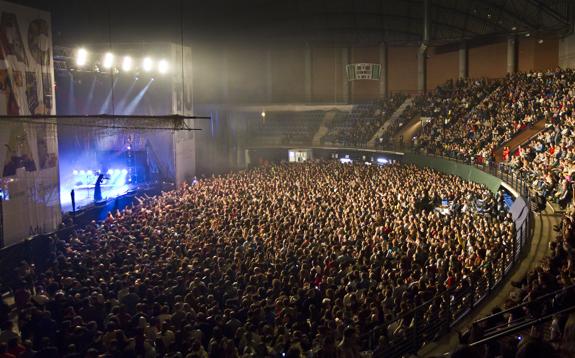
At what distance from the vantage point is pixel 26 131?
19.6m

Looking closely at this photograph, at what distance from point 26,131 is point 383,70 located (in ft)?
105

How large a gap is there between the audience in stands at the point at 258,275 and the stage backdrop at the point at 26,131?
2.95 m

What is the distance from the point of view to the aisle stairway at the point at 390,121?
40.5 metres

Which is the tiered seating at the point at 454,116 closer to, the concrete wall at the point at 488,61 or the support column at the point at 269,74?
the concrete wall at the point at 488,61

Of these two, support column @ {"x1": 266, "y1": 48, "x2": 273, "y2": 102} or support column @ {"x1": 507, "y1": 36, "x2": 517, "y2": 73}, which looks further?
support column @ {"x1": 266, "y1": 48, "x2": 273, "y2": 102}

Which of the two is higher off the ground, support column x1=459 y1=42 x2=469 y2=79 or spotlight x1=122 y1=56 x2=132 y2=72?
support column x1=459 y1=42 x2=469 y2=79

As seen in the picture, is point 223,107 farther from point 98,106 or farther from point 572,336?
point 572,336

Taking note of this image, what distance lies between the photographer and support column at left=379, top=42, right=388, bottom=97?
152ft

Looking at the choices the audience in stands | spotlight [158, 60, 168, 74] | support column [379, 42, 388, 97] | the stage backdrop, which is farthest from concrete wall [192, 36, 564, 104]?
the audience in stands

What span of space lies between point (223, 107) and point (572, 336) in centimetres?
4247

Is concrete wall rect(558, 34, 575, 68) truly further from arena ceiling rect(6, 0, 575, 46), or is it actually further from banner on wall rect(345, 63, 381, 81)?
banner on wall rect(345, 63, 381, 81)

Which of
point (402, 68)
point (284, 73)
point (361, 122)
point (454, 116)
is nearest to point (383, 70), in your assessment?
point (402, 68)

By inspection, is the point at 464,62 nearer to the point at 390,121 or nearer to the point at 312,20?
the point at 390,121

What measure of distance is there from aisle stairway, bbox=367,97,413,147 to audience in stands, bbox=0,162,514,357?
19.6 metres
